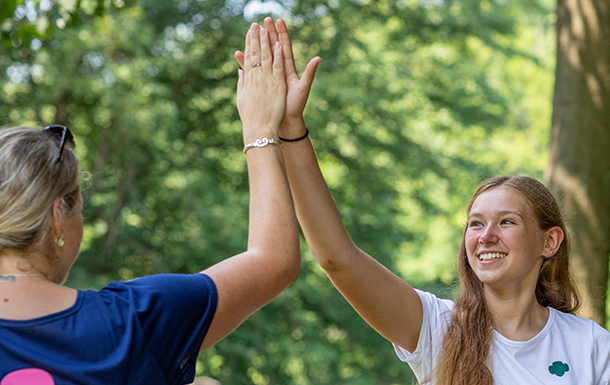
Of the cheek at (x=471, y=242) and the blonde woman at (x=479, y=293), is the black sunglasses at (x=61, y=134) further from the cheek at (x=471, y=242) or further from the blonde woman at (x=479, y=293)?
the cheek at (x=471, y=242)

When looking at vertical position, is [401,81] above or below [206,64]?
below

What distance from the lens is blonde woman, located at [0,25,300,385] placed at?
3.72 ft

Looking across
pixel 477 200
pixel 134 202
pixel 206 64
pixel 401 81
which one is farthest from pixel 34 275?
pixel 401 81

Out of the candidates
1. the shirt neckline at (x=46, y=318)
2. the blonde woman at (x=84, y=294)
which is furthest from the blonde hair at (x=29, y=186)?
the shirt neckline at (x=46, y=318)

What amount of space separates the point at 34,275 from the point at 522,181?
176 centimetres

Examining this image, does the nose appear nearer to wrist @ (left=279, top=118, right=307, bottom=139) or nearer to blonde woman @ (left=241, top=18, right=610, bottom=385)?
blonde woman @ (left=241, top=18, right=610, bottom=385)

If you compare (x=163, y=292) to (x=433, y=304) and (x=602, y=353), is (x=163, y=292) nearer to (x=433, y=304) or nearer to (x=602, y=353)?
(x=433, y=304)

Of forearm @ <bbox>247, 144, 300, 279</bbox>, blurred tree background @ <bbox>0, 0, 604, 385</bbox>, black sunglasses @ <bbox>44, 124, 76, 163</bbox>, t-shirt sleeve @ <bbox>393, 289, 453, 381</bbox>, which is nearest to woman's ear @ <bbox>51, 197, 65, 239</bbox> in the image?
black sunglasses @ <bbox>44, 124, 76, 163</bbox>

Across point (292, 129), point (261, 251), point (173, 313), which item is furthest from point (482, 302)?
point (173, 313)

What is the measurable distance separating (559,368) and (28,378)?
163cm

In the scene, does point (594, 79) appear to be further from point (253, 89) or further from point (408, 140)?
point (408, 140)

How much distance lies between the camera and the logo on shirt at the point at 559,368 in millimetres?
2012

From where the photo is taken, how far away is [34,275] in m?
1.20

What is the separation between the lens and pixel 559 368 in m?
2.03
